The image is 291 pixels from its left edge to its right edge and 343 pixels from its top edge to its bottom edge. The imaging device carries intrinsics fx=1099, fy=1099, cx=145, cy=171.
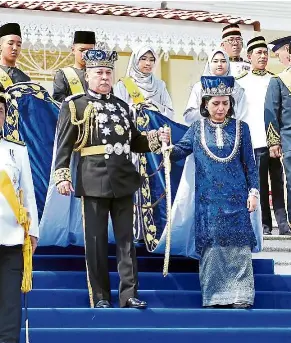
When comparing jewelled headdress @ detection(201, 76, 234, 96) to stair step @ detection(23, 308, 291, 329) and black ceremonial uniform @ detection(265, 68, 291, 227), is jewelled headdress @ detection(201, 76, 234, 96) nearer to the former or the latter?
stair step @ detection(23, 308, 291, 329)

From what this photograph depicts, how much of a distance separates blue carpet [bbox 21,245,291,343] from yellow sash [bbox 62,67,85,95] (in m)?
1.18

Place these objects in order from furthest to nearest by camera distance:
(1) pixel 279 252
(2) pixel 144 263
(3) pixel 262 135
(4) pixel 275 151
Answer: (3) pixel 262 135
(4) pixel 275 151
(1) pixel 279 252
(2) pixel 144 263

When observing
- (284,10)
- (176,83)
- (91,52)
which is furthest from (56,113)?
(284,10)

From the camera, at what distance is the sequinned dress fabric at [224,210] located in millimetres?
7359

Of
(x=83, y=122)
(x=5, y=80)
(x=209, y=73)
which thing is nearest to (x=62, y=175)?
(x=83, y=122)

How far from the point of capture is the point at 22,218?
6141 millimetres

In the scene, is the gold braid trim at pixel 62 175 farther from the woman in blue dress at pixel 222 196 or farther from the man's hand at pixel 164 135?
the woman in blue dress at pixel 222 196

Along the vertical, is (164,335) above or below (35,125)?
below

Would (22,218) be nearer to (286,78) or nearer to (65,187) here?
(65,187)

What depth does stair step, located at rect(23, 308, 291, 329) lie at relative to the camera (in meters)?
6.82

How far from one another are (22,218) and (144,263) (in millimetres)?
2095

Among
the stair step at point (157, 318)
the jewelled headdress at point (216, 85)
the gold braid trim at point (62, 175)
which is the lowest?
the stair step at point (157, 318)

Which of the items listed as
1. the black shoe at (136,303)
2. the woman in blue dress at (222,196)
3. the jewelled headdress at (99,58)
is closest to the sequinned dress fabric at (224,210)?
the woman in blue dress at (222,196)

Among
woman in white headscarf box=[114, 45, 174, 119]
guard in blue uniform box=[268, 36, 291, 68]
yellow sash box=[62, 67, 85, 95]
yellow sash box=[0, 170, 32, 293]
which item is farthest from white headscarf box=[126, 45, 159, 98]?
yellow sash box=[0, 170, 32, 293]
